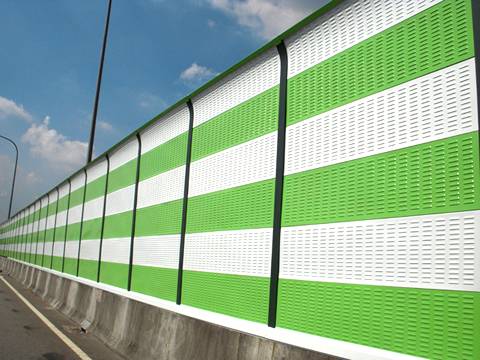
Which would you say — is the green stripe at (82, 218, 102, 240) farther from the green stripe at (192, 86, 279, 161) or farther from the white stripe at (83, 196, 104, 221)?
the green stripe at (192, 86, 279, 161)

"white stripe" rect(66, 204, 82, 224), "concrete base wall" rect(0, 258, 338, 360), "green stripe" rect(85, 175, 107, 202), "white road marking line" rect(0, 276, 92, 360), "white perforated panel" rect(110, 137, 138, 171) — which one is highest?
"white perforated panel" rect(110, 137, 138, 171)

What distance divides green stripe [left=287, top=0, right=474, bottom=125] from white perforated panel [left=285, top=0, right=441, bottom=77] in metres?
0.07

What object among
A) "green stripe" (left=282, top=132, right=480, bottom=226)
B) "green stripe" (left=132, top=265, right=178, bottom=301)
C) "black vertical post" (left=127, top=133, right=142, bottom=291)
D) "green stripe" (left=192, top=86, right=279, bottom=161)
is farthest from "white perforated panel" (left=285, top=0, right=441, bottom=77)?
"black vertical post" (left=127, top=133, right=142, bottom=291)

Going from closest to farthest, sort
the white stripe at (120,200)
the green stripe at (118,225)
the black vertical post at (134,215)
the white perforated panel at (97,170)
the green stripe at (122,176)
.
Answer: the black vertical post at (134,215) < the green stripe at (118,225) < the white stripe at (120,200) < the green stripe at (122,176) < the white perforated panel at (97,170)

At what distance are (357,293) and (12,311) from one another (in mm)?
11249

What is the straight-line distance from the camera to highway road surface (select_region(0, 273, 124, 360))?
772 centimetres

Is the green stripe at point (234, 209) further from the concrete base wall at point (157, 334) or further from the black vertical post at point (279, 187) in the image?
the concrete base wall at point (157, 334)

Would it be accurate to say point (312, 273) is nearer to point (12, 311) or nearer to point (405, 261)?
point (405, 261)

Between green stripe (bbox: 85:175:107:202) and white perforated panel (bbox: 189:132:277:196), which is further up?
green stripe (bbox: 85:175:107:202)

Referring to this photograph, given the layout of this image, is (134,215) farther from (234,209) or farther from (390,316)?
(390,316)

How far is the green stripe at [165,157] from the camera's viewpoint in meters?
8.45

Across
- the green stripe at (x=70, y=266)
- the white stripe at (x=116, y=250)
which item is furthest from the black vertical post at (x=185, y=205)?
the green stripe at (x=70, y=266)

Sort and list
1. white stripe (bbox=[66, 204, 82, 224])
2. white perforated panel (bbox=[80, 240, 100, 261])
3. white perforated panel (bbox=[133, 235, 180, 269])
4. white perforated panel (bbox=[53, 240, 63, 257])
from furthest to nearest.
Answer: white perforated panel (bbox=[53, 240, 63, 257]) → white stripe (bbox=[66, 204, 82, 224]) → white perforated panel (bbox=[80, 240, 100, 261]) → white perforated panel (bbox=[133, 235, 180, 269])

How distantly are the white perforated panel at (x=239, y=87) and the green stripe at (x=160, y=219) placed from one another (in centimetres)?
142
